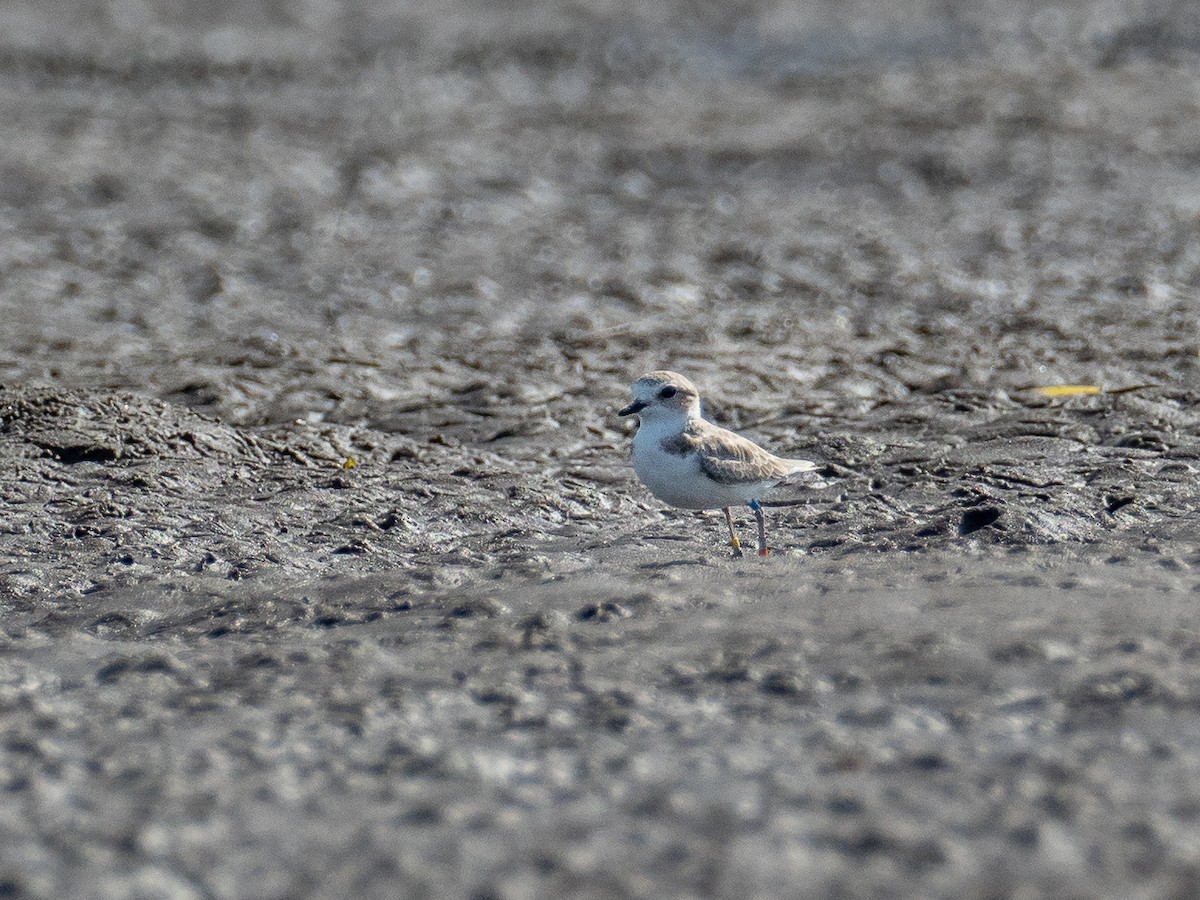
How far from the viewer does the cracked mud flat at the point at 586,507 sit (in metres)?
3.93

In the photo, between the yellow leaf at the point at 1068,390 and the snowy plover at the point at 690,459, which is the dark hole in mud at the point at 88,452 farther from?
the yellow leaf at the point at 1068,390

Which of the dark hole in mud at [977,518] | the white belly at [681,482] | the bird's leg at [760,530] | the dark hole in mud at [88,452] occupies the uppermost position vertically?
the white belly at [681,482]

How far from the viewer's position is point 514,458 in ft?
23.4

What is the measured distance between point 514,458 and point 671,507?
1.01 meters

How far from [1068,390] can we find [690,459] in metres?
2.96

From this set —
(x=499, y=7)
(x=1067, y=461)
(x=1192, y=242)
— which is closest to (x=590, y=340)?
(x=1067, y=461)

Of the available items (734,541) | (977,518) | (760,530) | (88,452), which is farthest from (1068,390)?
(88,452)

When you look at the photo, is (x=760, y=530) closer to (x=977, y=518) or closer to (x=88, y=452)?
(x=977, y=518)

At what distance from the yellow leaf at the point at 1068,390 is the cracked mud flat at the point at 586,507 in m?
0.17

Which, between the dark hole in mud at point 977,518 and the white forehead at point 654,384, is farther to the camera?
the white forehead at point 654,384

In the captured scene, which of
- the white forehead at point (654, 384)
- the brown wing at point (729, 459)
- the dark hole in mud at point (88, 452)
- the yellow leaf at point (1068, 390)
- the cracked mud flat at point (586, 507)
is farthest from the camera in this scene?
the yellow leaf at point (1068, 390)

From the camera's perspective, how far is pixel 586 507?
6.50 meters

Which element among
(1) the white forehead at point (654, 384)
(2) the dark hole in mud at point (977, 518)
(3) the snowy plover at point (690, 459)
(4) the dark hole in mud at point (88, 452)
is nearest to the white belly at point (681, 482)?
(3) the snowy plover at point (690, 459)

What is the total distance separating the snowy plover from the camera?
5766mm
